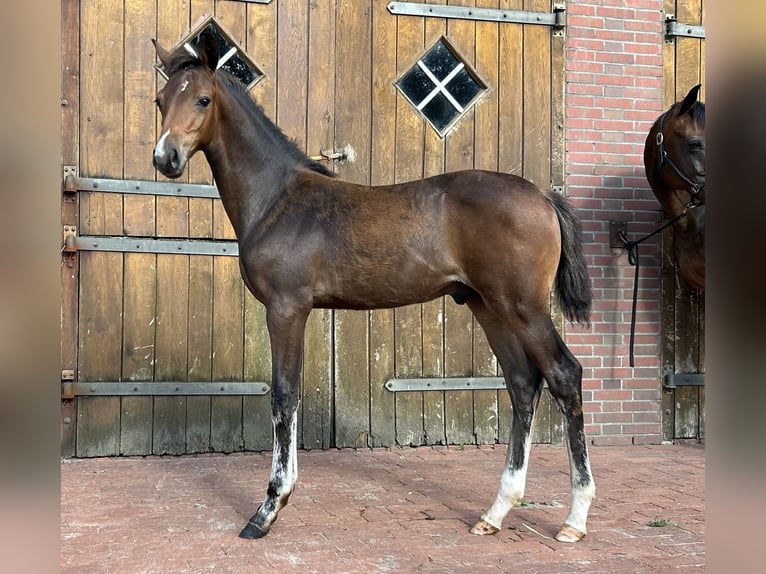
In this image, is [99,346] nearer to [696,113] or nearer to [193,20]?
[193,20]

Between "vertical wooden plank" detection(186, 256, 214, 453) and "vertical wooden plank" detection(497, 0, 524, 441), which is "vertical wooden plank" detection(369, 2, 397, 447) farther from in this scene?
"vertical wooden plank" detection(186, 256, 214, 453)

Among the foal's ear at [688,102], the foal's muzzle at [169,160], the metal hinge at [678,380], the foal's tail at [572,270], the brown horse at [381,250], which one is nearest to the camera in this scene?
the foal's muzzle at [169,160]

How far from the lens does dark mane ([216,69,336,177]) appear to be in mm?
3578

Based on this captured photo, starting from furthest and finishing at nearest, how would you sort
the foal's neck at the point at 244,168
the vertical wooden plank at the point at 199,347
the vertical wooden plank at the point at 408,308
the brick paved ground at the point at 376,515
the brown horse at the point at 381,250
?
the vertical wooden plank at the point at 408,308, the vertical wooden plank at the point at 199,347, the foal's neck at the point at 244,168, the brown horse at the point at 381,250, the brick paved ground at the point at 376,515

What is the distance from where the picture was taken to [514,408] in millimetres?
3506

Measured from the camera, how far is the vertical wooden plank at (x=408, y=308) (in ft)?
17.0

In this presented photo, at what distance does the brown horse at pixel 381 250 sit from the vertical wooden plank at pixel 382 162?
1553 mm

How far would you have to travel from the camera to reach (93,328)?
479cm

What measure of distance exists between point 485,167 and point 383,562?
3402 mm

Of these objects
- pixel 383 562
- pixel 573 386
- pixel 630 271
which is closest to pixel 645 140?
pixel 630 271

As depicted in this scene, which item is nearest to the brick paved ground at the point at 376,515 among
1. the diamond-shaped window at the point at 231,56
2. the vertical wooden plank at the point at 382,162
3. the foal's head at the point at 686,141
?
the vertical wooden plank at the point at 382,162

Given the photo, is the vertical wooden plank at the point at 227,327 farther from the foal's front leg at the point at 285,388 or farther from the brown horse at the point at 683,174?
the brown horse at the point at 683,174

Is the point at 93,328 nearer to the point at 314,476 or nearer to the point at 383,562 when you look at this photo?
the point at 314,476
